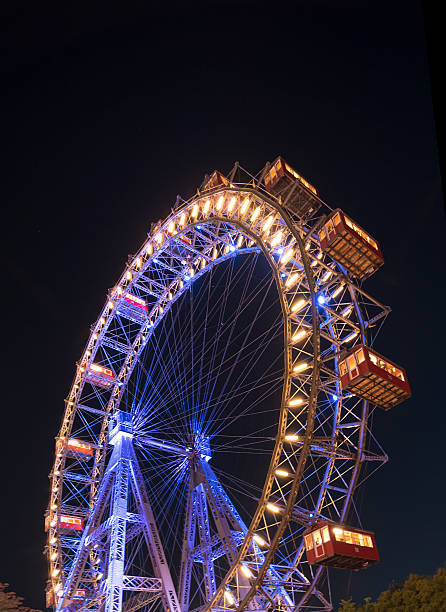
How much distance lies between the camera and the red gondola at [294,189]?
27.1 m

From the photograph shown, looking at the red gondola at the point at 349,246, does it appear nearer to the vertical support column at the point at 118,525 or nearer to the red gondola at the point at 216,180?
the red gondola at the point at 216,180

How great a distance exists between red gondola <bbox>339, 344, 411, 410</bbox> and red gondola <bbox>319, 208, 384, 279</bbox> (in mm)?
5237

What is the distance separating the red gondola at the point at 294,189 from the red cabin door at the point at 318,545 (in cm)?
1470

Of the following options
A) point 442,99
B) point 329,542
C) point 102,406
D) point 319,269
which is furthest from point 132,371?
point 442,99

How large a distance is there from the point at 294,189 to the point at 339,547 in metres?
16.0

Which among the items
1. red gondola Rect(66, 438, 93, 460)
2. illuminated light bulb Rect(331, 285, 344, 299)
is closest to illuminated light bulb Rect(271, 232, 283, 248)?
illuminated light bulb Rect(331, 285, 344, 299)

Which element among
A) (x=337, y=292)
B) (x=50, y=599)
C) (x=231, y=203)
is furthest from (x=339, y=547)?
(x=50, y=599)

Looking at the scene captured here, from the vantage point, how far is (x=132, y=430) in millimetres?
33375

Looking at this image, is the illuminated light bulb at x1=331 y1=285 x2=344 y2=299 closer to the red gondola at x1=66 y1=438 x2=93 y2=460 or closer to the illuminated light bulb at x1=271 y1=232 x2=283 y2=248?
the illuminated light bulb at x1=271 y1=232 x2=283 y2=248

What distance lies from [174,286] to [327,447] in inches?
694

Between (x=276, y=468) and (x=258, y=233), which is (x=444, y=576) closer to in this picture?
(x=276, y=468)

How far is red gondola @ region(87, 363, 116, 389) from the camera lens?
124 ft

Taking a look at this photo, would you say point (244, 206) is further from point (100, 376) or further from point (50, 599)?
point (50, 599)

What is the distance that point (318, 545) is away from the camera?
20.1 metres
